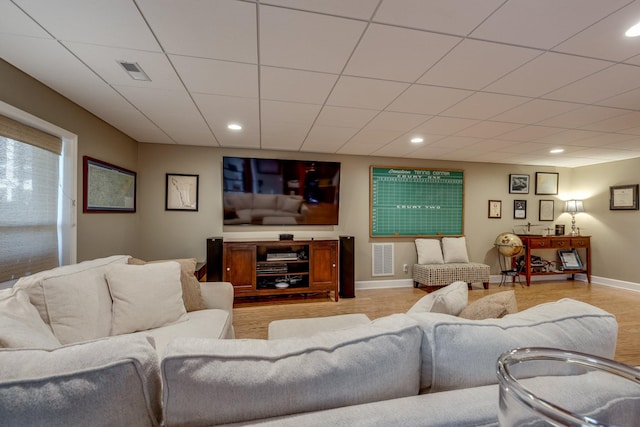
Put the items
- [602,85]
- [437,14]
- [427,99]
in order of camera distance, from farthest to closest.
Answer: [427,99] < [602,85] < [437,14]

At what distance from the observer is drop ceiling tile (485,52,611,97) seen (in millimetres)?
1706

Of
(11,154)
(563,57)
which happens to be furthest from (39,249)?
(563,57)

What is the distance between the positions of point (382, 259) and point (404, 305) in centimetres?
104

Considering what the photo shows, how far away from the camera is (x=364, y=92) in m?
2.17

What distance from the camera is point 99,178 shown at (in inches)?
110

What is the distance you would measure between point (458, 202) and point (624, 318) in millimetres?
2518

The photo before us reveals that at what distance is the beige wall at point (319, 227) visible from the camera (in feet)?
12.7

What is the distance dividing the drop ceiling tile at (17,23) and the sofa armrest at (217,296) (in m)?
1.91

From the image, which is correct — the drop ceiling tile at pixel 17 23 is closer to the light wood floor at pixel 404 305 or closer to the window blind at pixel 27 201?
the window blind at pixel 27 201

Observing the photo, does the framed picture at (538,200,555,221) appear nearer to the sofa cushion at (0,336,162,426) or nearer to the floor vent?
the floor vent

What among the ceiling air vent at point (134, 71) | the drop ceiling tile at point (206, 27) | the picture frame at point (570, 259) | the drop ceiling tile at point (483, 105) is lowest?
the picture frame at point (570, 259)

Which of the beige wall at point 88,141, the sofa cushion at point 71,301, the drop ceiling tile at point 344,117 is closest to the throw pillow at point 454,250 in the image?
the drop ceiling tile at point 344,117

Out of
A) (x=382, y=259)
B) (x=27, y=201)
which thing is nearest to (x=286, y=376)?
(x=27, y=201)

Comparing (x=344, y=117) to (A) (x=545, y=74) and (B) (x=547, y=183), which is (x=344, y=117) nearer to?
(A) (x=545, y=74)
